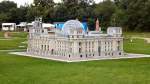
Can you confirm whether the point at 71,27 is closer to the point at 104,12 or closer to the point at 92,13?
the point at 92,13

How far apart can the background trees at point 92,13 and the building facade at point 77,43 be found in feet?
200

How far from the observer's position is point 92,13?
131 meters

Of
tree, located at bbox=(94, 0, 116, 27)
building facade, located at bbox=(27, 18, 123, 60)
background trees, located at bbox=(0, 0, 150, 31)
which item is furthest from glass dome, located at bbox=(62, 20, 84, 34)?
tree, located at bbox=(94, 0, 116, 27)

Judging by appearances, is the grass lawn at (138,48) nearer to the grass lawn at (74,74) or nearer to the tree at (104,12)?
the grass lawn at (74,74)

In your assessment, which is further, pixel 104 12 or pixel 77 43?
pixel 104 12

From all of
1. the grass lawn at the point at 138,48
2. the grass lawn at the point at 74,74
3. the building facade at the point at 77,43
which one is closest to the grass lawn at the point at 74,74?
the grass lawn at the point at 74,74

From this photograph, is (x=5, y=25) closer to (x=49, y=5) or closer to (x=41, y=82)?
(x=49, y=5)

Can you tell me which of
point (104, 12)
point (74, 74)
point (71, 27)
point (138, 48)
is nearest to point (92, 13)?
point (104, 12)

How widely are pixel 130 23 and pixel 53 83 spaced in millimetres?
91605

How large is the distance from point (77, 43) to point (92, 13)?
79.9 metres

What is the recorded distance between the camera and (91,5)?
484 feet

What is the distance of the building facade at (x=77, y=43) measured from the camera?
2029 inches

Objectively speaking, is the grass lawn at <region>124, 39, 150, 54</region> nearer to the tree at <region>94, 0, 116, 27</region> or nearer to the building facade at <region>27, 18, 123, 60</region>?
the building facade at <region>27, 18, 123, 60</region>

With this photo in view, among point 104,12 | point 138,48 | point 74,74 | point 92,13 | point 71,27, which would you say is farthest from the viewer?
point 104,12
